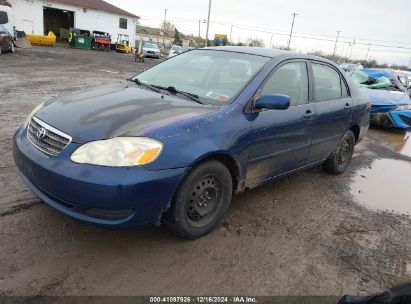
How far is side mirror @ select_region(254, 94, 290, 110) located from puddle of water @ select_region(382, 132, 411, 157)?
18.9 feet

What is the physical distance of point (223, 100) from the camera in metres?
3.56

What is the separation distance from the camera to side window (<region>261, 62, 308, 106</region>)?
3.90 meters

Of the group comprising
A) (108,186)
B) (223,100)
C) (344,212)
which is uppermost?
(223,100)

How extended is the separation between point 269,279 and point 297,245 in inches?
26.9

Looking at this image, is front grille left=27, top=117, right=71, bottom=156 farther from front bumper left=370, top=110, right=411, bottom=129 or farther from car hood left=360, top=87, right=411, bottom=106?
front bumper left=370, top=110, right=411, bottom=129

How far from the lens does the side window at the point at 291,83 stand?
3901 millimetres

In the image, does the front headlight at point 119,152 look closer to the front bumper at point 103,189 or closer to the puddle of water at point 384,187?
the front bumper at point 103,189

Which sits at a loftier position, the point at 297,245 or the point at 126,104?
the point at 126,104

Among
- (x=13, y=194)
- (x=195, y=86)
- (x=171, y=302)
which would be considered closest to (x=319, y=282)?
(x=171, y=302)

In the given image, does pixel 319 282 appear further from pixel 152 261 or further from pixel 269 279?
pixel 152 261

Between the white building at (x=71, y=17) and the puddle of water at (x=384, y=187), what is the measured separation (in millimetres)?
39807

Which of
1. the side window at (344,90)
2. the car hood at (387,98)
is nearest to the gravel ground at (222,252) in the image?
the side window at (344,90)

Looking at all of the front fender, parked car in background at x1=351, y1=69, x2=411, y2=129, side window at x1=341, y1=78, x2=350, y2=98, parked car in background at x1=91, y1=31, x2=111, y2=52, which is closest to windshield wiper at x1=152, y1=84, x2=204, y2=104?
the front fender

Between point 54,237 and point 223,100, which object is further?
point 223,100
